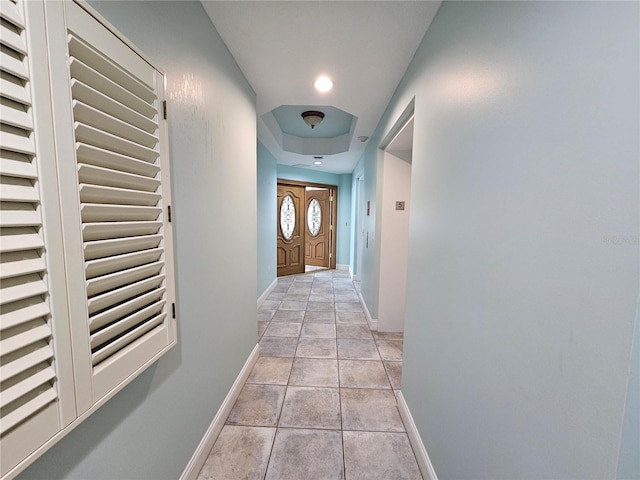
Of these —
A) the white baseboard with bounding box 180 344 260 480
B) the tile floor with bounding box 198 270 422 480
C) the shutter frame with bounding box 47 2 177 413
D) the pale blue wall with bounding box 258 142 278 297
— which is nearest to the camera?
the shutter frame with bounding box 47 2 177 413

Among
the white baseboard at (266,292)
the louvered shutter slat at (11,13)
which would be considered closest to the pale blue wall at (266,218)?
the white baseboard at (266,292)

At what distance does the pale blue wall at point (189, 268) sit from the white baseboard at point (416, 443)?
45.8 inches

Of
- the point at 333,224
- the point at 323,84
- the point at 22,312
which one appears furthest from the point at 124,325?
the point at 333,224

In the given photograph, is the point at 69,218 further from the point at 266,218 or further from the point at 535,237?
the point at 266,218

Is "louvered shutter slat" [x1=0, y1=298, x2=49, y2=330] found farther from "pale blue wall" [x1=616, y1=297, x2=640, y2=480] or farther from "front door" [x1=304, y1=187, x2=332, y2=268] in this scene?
"front door" [x1=304, y1=187, x2=332, y2=268]

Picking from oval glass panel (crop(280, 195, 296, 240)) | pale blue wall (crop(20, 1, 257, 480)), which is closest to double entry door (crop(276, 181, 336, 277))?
oval glass panel (crop(280, 195, 296, 240))

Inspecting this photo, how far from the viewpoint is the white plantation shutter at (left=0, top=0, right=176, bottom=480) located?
497 mm

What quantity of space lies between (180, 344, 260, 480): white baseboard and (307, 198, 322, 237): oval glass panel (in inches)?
180

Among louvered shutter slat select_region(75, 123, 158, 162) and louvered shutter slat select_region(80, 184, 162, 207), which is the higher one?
louvered shutter slat select_region(75, 123, 158, 162)

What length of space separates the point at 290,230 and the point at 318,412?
4.13 m

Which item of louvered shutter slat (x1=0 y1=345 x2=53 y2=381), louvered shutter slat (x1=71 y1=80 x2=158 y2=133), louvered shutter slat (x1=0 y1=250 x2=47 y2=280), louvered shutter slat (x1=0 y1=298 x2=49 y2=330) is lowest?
louvered shutter slat (x1=0 y1=345 x2=53 y2=381)

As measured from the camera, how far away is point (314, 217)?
655 cm

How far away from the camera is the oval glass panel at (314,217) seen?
6461 mm

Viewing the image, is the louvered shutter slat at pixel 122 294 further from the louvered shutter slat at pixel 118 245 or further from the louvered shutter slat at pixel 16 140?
the louvered shutter slat at pixel 16 140
